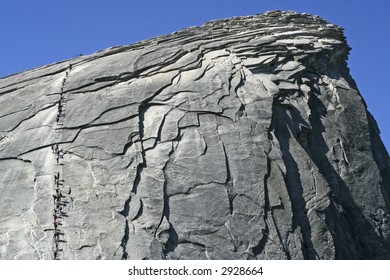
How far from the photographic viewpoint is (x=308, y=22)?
21156 millimetres

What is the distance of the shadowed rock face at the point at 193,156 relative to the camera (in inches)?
622

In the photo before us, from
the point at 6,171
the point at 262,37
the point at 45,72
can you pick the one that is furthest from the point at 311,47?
the point at 6,171

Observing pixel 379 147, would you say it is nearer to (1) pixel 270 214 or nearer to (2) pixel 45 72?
(1) pixel 270 214

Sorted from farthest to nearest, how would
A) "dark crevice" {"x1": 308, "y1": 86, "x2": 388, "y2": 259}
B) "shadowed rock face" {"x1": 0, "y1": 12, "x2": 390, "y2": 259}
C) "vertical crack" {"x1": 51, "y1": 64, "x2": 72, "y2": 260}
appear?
"dark crevice" {"x1": 308, "y1": 86, "x2": 388, "y2": 259} < "shadowed rock face" {"x1": 0, "y1": 12, "x2": 390, "y2": 259} < "vertical crack" {"x1": 51, "y1": 64, "x2": 72, "y2": 260}

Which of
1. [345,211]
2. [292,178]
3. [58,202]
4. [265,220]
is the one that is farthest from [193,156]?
[345,211]

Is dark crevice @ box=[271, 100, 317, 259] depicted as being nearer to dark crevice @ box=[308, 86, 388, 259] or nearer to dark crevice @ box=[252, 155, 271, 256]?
dark crevice @ box=[252, 155, 271, 256]

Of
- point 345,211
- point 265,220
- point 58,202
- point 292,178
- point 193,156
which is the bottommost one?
point 265,220

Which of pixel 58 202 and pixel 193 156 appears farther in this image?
pixel 193 156

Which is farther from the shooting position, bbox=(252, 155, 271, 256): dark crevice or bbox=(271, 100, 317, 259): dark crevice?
bbox=(271, 100, 317, 259): dark crevice

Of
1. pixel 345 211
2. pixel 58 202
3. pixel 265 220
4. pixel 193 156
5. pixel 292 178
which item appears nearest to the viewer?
pixel 58 202

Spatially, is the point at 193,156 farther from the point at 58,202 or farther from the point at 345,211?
the point at 345,211

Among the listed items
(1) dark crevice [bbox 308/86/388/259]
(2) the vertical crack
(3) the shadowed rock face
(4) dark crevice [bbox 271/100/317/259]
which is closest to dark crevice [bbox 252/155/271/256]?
(3) the shadowed rock face

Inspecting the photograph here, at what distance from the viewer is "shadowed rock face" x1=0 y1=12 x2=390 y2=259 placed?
15789 mm

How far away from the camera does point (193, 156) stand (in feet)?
54.2
